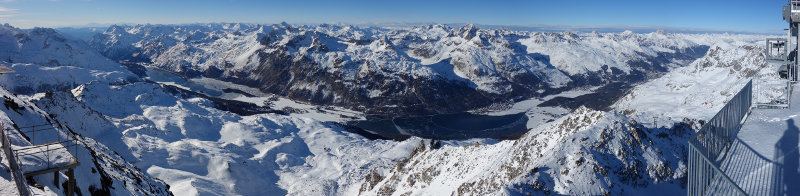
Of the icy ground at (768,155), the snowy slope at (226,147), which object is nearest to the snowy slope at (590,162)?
the icy ground at (768,155)

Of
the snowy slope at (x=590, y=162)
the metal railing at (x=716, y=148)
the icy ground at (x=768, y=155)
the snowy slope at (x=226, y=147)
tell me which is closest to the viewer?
the metal railing at (x=716, y=148)

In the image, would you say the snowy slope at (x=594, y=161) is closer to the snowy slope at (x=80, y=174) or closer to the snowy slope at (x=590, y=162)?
the snowy slope at (x=590, y=162)

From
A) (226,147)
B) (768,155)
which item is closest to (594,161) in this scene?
(768,155)

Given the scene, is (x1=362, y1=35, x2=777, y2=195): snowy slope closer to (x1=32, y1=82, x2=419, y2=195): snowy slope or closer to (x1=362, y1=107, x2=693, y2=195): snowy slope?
(x1=362, y1=107, x2=693, y2=195): snowy slope

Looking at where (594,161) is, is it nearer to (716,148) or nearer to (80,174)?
(716,148)

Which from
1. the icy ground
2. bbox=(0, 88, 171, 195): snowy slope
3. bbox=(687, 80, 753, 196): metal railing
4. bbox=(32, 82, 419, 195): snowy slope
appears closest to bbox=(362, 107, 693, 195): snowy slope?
bbox=(687, 80, 753, 196): metal railing
